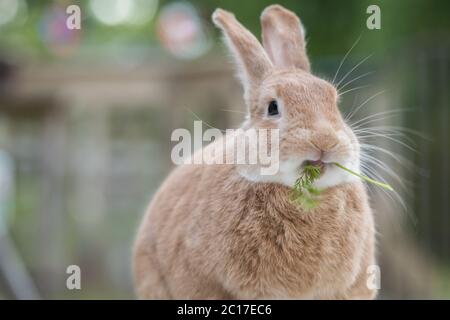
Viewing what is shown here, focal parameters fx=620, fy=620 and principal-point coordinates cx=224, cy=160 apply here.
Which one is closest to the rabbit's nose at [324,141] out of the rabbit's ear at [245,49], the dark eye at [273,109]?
the dark eye at [273,109]

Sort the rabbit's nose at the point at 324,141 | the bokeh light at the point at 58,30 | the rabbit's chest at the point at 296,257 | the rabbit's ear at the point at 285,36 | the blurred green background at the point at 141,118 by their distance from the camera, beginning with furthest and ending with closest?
the blurred green background at the point at 141,118 < the bokeh light at the point at 58,30 < the rabbit's ear at the point at 285,36 < the rabbit's chest at the point at 296,257 < the rabbit's nose at the point at 324,141

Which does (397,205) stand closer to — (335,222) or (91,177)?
(335,222)

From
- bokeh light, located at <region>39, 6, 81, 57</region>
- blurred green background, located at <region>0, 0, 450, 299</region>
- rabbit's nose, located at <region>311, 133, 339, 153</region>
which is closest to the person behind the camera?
rabbit's nose, located at <region>311, 133, 339, 153</region>

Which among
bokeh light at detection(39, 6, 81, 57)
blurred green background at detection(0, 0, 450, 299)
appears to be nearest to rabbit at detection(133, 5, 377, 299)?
bokeh light at detection(39, 6, 81, 57)

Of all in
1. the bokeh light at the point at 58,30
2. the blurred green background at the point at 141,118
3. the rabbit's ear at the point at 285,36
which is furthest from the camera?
the blurred green background at the point at 141,118

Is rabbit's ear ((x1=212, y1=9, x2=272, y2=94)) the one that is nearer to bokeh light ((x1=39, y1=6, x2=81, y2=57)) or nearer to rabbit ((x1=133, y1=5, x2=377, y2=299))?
rabbit ((x1=133, y1=5, x2=377, y2=299))

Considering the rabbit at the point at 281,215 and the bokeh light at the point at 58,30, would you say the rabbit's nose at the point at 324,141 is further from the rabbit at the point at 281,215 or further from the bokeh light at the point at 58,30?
the bokeh light at the point at 58,30
